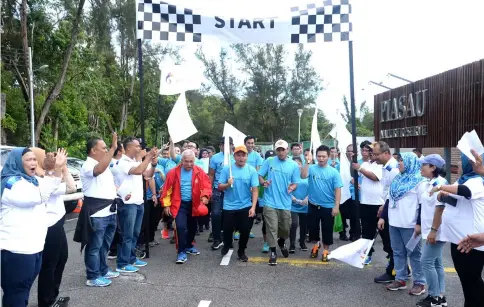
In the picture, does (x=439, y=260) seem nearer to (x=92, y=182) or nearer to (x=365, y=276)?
(x=365, y=276)

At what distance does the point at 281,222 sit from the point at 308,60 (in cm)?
3334

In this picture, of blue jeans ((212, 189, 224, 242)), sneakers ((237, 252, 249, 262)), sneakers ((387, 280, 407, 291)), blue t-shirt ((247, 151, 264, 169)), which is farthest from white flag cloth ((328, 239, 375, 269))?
blue t-shirt ((247, 151, 264, 169))

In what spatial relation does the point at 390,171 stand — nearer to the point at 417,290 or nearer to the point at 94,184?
the point at 417,290

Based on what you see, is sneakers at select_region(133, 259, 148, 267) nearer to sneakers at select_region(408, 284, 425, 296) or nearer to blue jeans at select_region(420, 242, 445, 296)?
sneakers at select_region(408, 284, 425, 296)

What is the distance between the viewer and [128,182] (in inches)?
233

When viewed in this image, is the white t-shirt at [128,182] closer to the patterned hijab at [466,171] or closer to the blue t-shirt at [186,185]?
the blue t-shirt at [186,185]

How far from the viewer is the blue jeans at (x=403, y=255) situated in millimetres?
5082

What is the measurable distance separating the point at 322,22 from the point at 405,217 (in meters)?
3.36

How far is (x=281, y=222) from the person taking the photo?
682 centimetres

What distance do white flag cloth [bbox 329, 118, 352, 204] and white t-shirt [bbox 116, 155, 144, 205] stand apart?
3492 millimetres

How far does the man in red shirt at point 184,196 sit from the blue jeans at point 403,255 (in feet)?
9.34

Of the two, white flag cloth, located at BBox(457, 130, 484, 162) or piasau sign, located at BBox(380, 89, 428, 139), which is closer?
white flag cloth, located at BBox(457, 130, 484, 162)

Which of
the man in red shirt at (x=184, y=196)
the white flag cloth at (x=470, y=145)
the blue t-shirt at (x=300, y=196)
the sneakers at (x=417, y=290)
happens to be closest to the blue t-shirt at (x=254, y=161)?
the blue t-shirt at (x=300, y=196)

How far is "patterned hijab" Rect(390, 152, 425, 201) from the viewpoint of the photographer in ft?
16.4
